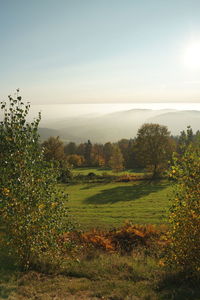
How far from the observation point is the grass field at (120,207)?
2403 centimetres

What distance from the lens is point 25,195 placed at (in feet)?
35.7

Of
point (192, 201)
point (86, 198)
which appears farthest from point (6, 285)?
point (86, 198)

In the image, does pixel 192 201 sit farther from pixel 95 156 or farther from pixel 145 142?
pixel 95 156

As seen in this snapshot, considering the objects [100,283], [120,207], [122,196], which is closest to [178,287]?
[100,283]

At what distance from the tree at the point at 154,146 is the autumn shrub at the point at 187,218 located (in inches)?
1754

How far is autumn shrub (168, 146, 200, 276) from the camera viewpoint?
33.4 ft

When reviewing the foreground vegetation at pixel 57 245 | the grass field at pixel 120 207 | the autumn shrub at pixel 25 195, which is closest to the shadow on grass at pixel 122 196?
the grass field at pixel 120 207

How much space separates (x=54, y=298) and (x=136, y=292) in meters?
3.36

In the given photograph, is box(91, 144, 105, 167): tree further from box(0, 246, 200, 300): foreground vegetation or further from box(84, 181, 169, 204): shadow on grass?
box(0, 246, 200, 300): foreground vegetation

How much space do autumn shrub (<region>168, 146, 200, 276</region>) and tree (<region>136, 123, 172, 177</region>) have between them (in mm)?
44558

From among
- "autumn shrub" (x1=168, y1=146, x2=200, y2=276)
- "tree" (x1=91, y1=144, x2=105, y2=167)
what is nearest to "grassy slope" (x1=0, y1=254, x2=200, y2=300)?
"autumn shrub" (x1=168, y1=146, x2=200, y2=276)

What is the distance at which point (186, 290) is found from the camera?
962 cm

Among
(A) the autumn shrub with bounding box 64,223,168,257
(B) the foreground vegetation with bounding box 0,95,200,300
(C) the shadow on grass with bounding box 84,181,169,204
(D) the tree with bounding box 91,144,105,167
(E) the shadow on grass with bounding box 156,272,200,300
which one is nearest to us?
(E) the shadow on grass with bounding box 156,272,200,300

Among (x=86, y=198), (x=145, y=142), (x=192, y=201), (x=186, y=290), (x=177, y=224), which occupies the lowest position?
(x=86, y=198)
